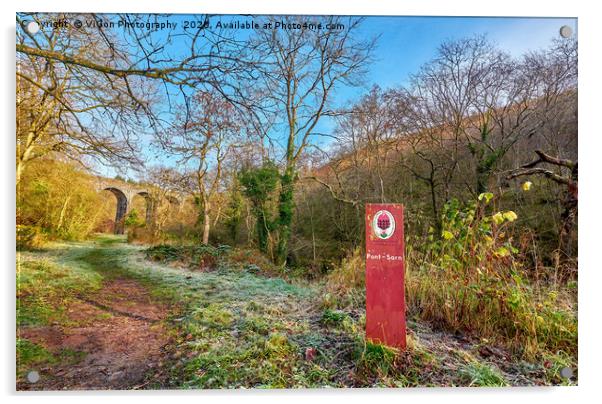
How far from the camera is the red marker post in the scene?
1950 mm

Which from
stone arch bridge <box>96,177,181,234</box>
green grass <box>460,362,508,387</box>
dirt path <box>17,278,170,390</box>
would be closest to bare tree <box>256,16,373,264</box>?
stone arch bridge <box>96,177,181,234</box>

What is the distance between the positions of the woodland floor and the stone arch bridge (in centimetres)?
24

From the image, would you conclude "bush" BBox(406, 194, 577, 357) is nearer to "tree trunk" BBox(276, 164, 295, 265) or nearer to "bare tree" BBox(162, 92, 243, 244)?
"tree trunk" BBox(276, 164, 295, 265)

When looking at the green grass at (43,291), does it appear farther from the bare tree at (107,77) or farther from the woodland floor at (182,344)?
the bare tree at (107,77)

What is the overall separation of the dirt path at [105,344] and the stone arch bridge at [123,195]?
547 millimetres

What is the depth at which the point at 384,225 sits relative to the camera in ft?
6.47

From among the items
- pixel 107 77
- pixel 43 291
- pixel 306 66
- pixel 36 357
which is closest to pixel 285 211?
pixel 306 66

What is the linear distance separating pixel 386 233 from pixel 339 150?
88 centimetres

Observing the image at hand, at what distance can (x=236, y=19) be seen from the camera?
84.9 inches

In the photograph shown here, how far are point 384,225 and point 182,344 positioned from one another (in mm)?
1704

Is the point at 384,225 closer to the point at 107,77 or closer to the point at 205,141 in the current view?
the point at 205,141

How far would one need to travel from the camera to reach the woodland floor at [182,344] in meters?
1.89
